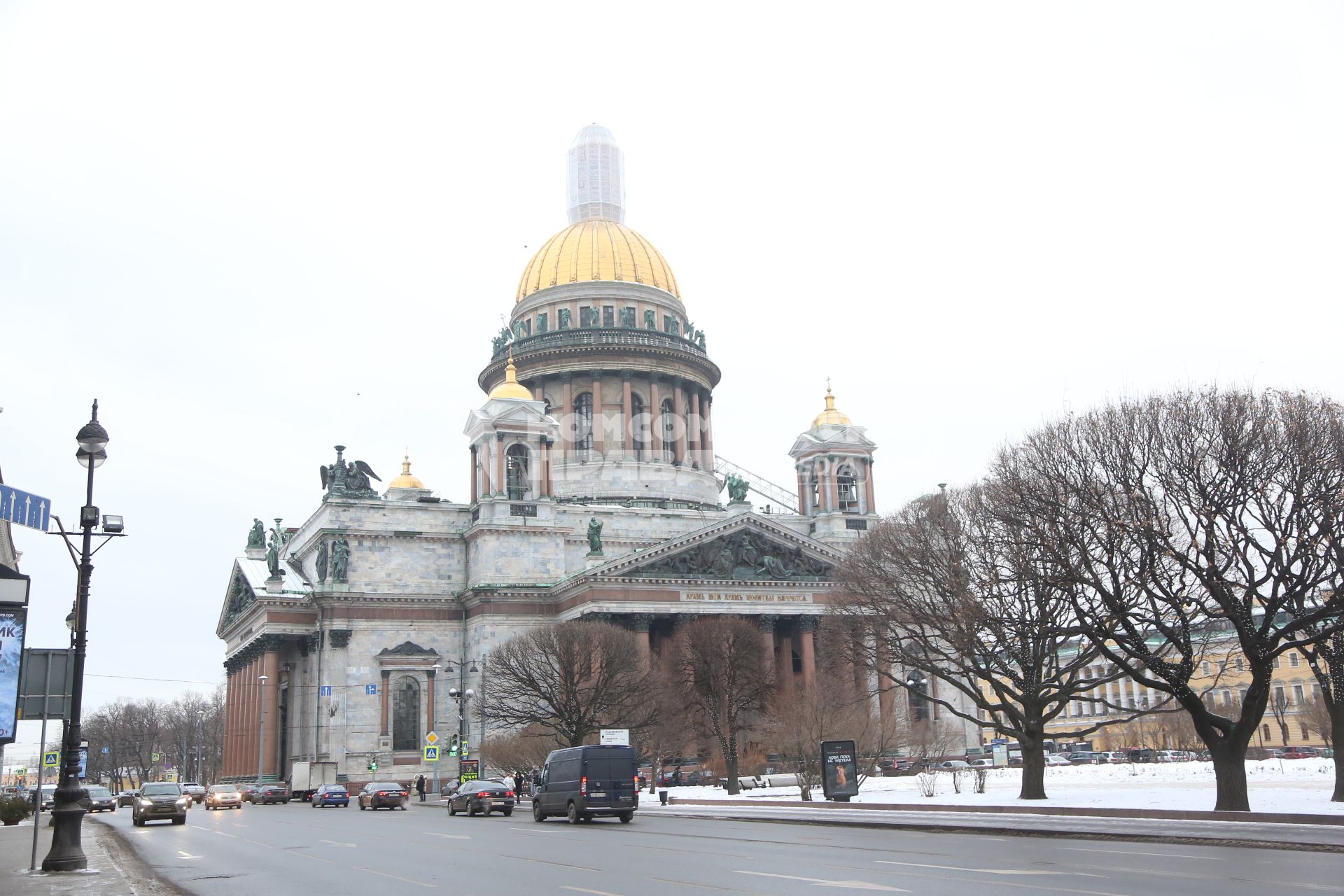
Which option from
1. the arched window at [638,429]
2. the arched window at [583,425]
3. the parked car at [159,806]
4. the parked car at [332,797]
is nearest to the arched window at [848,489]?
the arched window at [638,429]

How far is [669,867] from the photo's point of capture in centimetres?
2139

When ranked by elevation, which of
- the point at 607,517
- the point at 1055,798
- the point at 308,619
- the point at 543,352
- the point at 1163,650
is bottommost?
the point at 1055,798

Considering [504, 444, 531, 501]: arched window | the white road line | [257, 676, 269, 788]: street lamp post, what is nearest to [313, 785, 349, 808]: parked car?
[257, 676, 269, 788]: street lamp post

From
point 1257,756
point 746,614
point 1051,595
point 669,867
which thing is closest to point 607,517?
point 746,614

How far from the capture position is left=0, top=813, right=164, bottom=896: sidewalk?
19.8 m

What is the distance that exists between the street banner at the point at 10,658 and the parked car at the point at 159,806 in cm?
2700

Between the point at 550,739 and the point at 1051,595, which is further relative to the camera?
the point at 550,739

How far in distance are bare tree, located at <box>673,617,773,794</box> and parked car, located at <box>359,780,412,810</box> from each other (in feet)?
48.0

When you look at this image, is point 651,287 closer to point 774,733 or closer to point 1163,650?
point 774,733

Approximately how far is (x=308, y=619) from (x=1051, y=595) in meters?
53.1

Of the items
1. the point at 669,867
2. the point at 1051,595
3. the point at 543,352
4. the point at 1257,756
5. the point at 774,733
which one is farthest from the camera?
the point at 543,352

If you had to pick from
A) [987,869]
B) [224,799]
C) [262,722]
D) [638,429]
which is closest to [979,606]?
[987,869]

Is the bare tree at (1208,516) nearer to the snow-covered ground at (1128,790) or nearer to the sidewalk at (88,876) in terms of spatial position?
the snow-covered ground at (1128,790)

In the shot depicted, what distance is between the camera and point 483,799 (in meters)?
46.9
